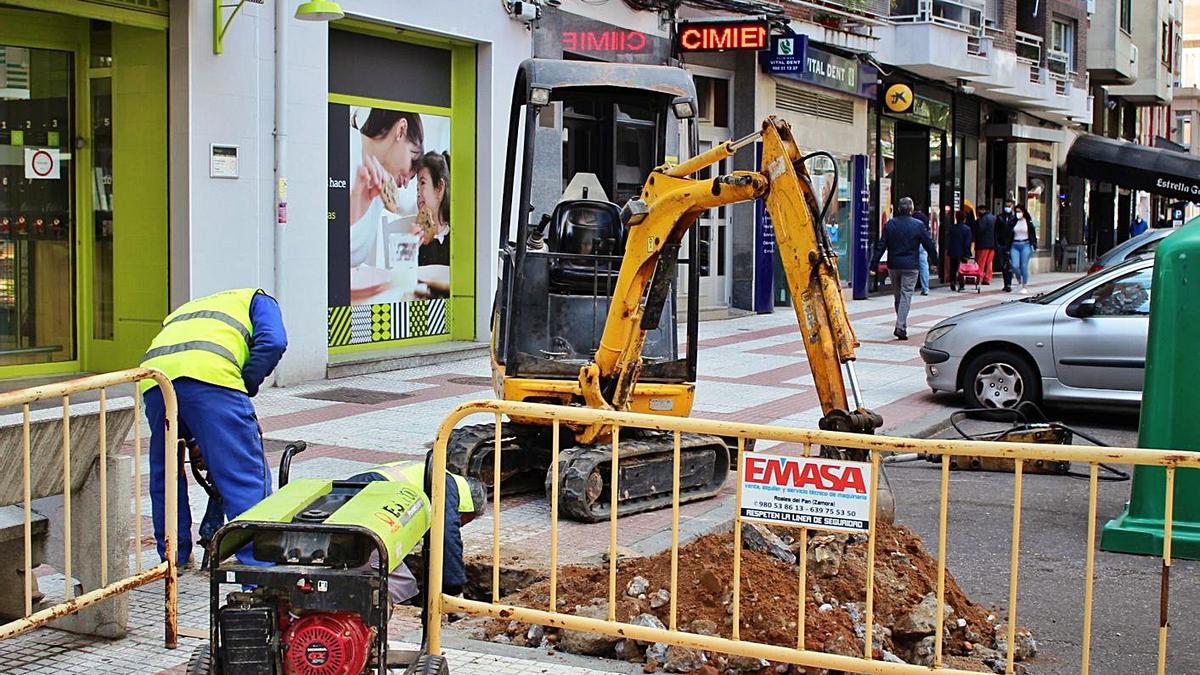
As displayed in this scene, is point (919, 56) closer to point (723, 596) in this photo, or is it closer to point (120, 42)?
point (120, 42)

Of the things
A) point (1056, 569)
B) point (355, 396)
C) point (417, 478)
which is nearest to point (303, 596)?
point (417, 478)

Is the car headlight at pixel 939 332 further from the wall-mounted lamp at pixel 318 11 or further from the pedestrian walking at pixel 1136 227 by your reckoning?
the pedestrian walking at pixel 1136 227

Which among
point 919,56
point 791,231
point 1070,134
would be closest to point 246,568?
point 791,231

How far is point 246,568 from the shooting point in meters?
4.38

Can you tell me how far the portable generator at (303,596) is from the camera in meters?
4.34

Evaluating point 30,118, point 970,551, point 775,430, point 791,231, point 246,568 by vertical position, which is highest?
point 30,118

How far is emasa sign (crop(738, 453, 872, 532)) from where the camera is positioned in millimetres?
4840

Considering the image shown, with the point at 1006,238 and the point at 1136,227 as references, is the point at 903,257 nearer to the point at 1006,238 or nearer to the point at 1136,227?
the point at 1006,238

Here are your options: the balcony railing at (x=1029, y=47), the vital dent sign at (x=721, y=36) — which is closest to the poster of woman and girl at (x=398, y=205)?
the vital dent sign at (x=721, y=36)

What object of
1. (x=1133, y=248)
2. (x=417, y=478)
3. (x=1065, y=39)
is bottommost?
(x=417, y=478)

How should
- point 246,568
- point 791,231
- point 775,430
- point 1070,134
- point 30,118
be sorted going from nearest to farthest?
point 246,568, point 775,430, point 791,231, point 30,118, point 1070,134

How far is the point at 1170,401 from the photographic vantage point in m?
7.82

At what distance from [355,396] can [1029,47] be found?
29.5 meters

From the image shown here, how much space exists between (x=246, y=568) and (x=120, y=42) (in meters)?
9.39
